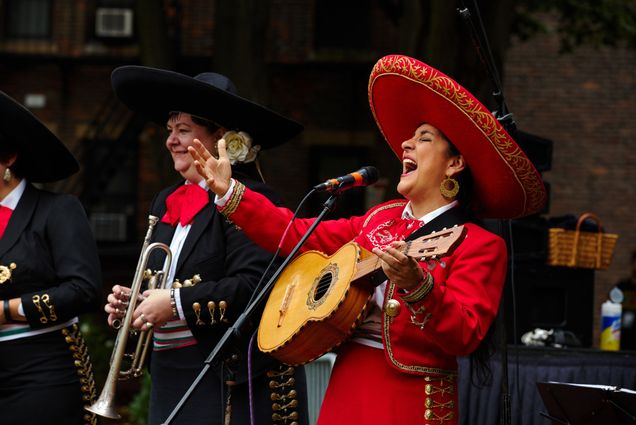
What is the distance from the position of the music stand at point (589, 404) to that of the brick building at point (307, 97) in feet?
36.7

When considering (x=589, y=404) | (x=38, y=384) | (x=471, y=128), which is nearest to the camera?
(x=471, y=128)

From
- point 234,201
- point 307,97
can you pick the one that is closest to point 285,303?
point 234,201

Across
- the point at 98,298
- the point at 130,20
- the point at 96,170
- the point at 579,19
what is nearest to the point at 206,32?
the point at 130,20

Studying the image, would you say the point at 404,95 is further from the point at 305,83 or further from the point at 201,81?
the point at 305,83

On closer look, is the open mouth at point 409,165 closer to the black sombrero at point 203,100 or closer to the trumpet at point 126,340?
the black sombrero at point 203,100

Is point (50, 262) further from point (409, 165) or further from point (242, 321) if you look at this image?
point (409, 165)

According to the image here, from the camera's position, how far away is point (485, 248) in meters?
3.77

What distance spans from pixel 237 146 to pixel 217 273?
1.84 ft

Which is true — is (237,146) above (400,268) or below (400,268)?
above

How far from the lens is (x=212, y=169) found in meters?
4.07

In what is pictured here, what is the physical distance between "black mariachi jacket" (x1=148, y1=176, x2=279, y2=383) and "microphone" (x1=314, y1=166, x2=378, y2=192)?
0.57 metres

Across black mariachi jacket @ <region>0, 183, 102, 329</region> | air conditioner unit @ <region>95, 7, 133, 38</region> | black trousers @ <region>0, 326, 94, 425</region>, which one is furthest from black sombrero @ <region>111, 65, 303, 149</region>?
air conditioner unit @ <region>95, 7, 133, 38</region>

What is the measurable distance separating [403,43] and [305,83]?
5.27 m

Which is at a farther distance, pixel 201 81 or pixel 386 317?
pixel 201 81
